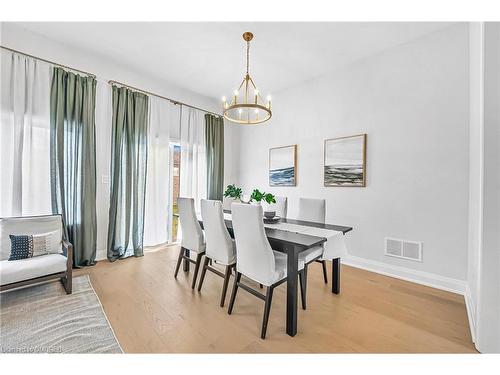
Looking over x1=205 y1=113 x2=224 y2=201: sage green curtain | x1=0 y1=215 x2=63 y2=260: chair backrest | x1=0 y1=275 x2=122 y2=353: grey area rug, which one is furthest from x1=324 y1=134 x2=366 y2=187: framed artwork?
x1=0 y1=215 x2=63 y2=260: chair backrest

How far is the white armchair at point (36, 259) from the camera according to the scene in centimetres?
198

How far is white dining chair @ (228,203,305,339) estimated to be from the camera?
5.58ft

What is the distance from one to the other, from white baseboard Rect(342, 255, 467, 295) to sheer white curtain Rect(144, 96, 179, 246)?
2.98 metres

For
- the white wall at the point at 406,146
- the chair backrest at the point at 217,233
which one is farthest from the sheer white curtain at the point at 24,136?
Answer: the white wall at the point at 406,146

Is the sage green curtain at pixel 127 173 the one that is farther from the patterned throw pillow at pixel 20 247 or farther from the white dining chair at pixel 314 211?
the white dining chair at pixel 314 211

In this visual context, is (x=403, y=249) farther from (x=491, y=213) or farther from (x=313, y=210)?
(x=491, y=213)

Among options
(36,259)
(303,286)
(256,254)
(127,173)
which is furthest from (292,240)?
(127,173)

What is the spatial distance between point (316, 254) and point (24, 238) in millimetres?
2918

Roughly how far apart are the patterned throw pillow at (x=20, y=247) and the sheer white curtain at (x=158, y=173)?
1541 mm

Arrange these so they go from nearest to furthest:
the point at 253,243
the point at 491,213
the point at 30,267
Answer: the point at 491,213, the point at 253,243, the point at 30,267

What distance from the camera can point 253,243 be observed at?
1780mm

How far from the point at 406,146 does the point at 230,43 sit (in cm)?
253

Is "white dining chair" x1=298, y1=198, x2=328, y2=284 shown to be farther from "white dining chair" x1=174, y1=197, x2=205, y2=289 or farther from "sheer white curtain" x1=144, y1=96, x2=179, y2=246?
"sheer white curtain" x1=144, y1=96, x2=179, y2=246

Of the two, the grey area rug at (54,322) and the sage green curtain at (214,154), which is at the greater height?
the sage green curtain at (214,154)
